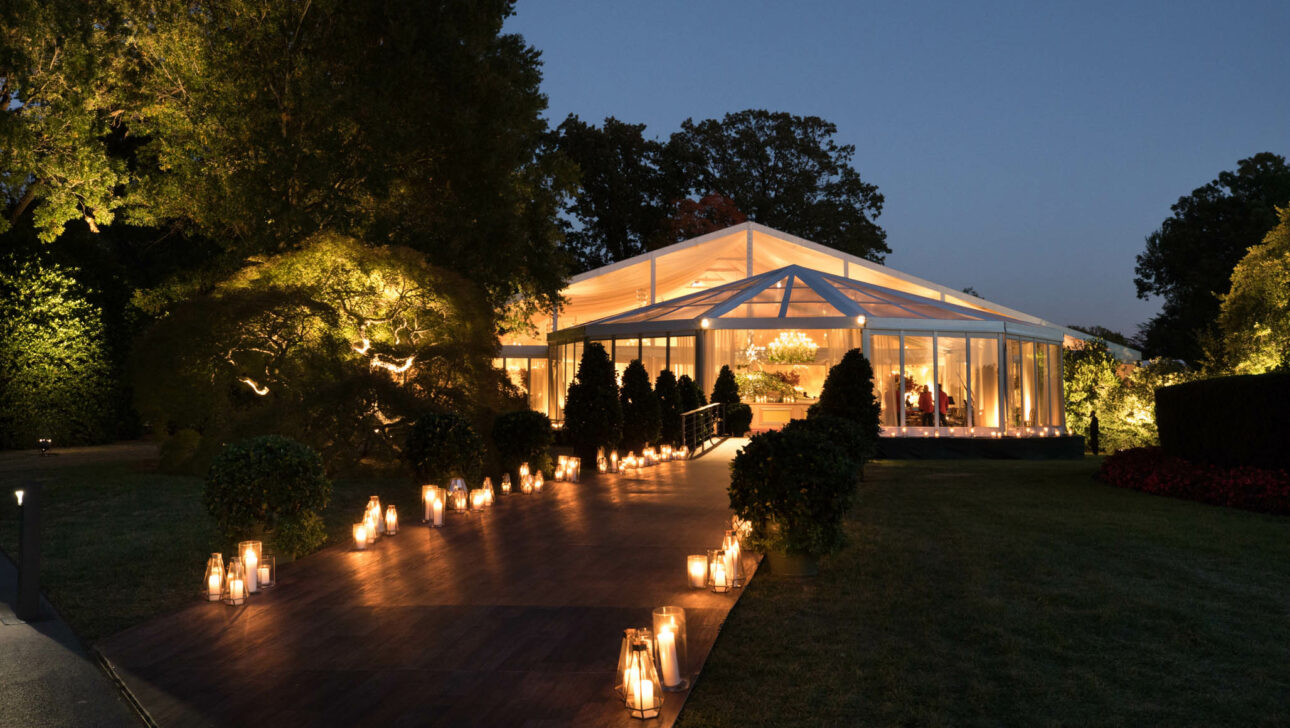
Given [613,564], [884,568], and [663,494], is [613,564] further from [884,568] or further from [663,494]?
[663,494]

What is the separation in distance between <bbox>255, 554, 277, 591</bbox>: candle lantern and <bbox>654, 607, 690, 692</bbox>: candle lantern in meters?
3.09

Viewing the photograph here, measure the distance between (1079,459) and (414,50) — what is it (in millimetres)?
15673

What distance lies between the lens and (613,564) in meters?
6.74

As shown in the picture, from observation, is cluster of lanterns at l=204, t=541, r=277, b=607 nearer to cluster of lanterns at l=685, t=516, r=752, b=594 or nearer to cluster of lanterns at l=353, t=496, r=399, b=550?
cluster of lanterns at l=353, t=496, r=399, b=550

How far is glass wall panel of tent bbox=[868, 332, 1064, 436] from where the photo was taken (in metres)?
19.5

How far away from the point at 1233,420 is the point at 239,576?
11.4 m

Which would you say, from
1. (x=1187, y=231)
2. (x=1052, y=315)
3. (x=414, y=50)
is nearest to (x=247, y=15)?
(x=414, y=50)

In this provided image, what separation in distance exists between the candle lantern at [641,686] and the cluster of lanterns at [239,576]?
3020 mm

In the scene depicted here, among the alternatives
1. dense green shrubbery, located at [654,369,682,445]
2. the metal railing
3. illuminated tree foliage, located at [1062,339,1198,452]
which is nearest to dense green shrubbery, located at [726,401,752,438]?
the metal railing

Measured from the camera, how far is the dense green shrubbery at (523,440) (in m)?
12.3

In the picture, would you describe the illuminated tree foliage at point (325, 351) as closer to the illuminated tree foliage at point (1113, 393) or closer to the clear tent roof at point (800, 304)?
the clear tent roof at point (800, 304)

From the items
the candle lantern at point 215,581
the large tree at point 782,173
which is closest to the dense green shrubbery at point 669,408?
the candle lantern at point 215,581

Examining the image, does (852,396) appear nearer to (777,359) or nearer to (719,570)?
(719,570)

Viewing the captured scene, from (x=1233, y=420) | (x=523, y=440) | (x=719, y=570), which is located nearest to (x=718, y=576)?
(x=719, y=570)
